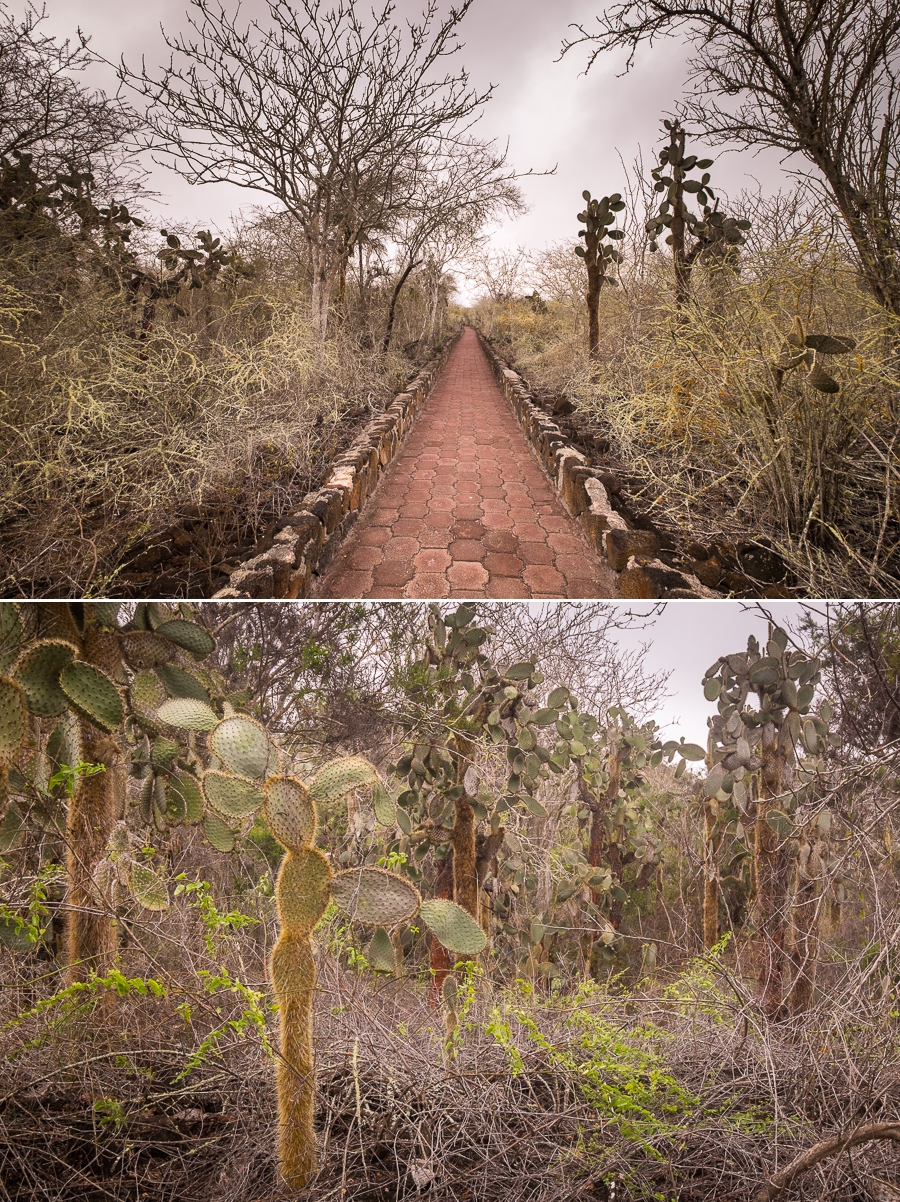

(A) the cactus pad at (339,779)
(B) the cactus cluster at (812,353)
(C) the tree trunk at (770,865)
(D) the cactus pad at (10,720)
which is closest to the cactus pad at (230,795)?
(A) the cactus pad at (339,779)

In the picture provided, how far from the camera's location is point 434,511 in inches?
154

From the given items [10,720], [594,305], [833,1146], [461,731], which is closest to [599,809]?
[461,731]

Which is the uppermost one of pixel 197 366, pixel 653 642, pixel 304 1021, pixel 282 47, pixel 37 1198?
pixel 282 47

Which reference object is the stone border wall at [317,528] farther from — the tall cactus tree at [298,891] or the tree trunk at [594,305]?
the tree trunk at [594,305]

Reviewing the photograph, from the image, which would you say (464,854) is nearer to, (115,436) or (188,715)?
(188,715)

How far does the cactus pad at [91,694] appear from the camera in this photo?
1.26 meters

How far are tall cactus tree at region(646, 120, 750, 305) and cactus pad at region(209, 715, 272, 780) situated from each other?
188 inches

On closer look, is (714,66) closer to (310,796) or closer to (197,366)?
(197,366)

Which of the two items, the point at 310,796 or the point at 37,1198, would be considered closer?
the point at 310,796

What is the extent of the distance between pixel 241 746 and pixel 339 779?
0.66 ft

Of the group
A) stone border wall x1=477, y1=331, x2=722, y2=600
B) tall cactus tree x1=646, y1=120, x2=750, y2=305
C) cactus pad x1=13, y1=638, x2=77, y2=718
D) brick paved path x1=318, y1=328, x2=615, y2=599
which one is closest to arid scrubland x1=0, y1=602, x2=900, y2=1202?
cactus pad x1=13, y1=638, x2=77, y2=718

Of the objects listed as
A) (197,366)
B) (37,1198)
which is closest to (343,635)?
(37,1198)

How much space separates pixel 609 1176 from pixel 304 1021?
0.75 meters

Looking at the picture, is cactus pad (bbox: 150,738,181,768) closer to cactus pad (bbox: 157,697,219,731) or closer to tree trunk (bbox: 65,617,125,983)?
tree trunk (bbox: 65,617,125,983)
